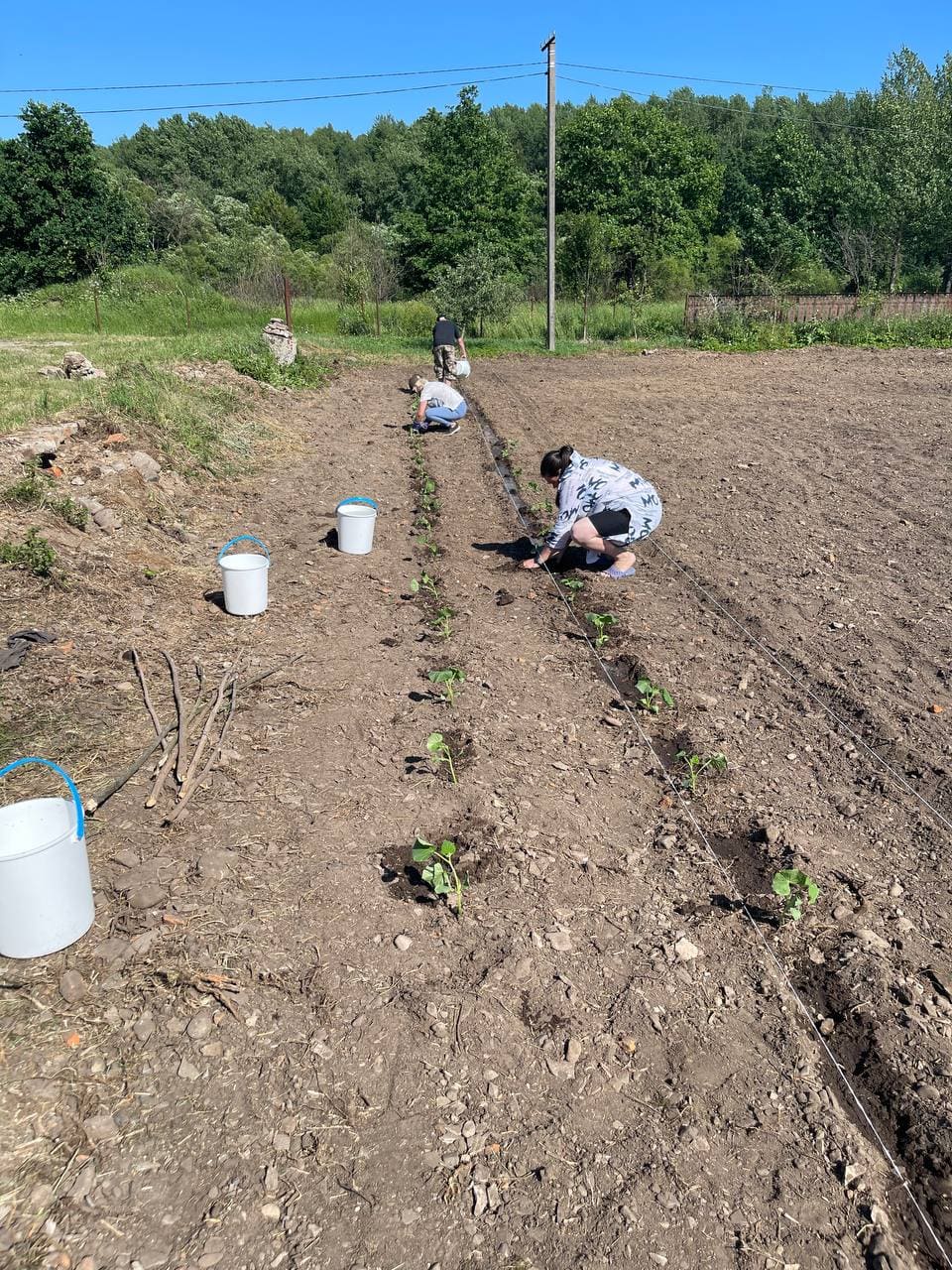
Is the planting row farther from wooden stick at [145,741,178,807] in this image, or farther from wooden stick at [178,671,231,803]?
wooden stick at [145,741,178,807]

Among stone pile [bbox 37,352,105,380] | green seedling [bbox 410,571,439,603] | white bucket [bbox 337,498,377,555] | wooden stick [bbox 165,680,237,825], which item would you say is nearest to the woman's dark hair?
green seedling [bbox 410,571,439,603]

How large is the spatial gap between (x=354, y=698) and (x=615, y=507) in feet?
8.24

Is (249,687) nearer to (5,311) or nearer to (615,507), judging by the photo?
(615,507)

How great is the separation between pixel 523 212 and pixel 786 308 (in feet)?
64.2

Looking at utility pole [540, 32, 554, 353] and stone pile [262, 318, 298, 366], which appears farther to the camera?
utility pole [540, 32, 554, 353]

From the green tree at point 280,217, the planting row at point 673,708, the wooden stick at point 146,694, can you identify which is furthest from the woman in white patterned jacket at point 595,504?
the green tree at point 280,217

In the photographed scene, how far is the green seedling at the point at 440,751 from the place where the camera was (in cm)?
397

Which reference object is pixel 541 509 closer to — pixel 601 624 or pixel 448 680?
pixel 601 624

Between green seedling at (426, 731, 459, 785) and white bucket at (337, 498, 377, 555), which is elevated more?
white bucket at (337, 498, 377, 555)

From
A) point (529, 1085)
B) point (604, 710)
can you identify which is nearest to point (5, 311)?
point (604, 710)

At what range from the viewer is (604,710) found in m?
4.74

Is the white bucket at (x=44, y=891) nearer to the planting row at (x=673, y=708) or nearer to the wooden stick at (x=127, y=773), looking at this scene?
the wooden stick at (x=127, y=773)

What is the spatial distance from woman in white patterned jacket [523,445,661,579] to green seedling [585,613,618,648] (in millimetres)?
687

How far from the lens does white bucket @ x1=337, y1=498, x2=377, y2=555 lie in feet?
23.0
